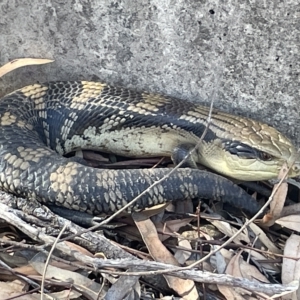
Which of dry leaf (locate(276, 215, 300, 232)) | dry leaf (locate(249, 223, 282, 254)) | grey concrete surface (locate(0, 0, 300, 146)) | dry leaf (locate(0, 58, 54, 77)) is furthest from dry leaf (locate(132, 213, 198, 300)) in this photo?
dry leaf (locate(0, 58, 54, 77))

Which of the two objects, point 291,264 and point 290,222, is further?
point 290,222

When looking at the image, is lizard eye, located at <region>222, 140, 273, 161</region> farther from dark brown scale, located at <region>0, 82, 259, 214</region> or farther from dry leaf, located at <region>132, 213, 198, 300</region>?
dry leaf, located at <region>132, 213, 198, 300</region>

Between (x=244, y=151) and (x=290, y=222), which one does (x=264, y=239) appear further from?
(x=244, y=151)

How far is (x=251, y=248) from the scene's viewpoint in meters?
2.39

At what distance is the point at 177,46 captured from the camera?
2.69 metres

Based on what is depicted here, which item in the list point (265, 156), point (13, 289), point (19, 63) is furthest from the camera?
point (19, 63)

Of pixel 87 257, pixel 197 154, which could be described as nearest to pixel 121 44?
pixel 197 154

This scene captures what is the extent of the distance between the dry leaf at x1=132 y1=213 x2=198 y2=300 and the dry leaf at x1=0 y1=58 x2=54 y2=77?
874 millimetres

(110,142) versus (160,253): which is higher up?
(110,142)

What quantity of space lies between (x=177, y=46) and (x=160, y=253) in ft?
2.99

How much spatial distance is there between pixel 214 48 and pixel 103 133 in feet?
2.13

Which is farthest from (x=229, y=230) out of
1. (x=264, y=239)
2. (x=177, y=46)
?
(x=177, y=46)

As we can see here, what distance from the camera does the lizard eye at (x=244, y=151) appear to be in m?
2.62

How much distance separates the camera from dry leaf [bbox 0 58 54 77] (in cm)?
284
